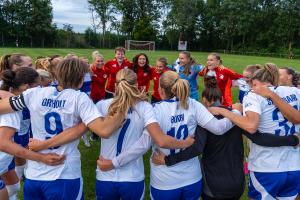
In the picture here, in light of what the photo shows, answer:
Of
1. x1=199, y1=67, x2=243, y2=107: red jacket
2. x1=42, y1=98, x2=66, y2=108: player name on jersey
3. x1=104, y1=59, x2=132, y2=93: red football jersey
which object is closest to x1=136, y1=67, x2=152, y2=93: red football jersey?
x1=104, y1=59, x2=132, y2=93: red football jersey

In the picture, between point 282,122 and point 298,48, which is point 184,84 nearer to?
point 282,122

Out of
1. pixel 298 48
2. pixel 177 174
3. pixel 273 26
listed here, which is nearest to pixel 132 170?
pixel 177 174

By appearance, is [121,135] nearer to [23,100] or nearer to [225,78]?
[23,100]

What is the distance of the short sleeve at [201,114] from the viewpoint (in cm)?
362

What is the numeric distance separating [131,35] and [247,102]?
65.8m

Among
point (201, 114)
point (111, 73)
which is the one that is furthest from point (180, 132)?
point (111, 73)

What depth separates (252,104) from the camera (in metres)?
3.71

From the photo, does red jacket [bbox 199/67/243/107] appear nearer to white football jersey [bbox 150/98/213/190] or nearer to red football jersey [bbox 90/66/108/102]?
red football jersey [bbox 90/66/108/102]

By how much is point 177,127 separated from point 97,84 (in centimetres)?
544

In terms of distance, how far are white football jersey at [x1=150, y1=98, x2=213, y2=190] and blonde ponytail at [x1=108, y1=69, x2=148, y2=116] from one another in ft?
0.87

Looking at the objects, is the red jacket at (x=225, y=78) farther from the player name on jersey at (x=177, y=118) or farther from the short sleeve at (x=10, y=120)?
the short sleeve at (x=10, y=120)

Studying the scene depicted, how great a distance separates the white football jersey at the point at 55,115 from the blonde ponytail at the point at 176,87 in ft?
2.41

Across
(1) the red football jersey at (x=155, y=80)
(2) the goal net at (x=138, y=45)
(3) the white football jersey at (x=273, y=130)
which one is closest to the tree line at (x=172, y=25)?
(2) the goal net at (x=138, y=45)

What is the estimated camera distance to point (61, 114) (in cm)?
335
